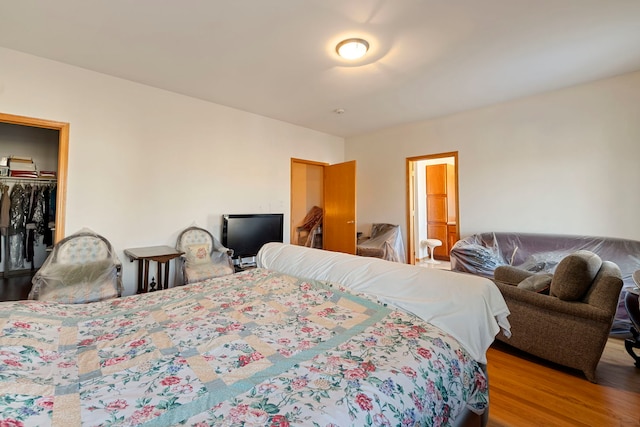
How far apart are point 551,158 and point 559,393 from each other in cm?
286

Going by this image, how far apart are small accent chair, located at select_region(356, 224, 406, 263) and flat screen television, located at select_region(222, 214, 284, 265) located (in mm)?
1514

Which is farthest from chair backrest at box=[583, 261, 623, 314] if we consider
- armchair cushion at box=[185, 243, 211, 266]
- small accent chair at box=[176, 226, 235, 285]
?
armchair cushion at box=[185, 243, 211, 266]

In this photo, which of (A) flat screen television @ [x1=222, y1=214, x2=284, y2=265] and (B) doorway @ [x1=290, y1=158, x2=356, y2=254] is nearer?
(A) flat screen television @ [x1=222, y1=214, x2=284, y2=265]

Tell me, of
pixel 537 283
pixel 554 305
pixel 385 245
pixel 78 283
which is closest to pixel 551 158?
pixel 537 283

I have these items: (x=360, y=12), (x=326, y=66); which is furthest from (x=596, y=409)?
(x=326, y=66)


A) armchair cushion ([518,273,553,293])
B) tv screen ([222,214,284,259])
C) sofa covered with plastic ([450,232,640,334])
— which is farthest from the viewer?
tv screen ([222,214,284,259])

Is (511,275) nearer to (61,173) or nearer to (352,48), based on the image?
(352,48)

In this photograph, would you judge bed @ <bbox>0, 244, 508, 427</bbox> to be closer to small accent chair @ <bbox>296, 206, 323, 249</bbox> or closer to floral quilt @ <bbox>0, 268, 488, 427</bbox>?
floral quilt @ <bbox>0, 268, 488, 427</bbox>

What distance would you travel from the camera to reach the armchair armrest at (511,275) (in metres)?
2.58

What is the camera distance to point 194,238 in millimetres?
3398

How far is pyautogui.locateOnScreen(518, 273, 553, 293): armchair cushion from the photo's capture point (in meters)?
2.26

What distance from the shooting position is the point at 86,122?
9.27 ft

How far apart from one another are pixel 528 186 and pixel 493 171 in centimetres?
47

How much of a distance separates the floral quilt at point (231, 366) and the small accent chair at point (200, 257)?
1.64 meters
